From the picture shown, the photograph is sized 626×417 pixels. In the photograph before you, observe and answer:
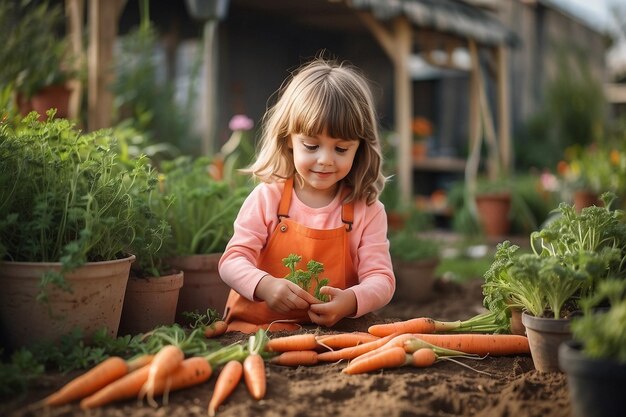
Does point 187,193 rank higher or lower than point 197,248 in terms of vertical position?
higher

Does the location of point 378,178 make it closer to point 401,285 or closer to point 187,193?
point 187,193

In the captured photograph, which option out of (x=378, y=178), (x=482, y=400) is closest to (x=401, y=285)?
(x=378, y=178)

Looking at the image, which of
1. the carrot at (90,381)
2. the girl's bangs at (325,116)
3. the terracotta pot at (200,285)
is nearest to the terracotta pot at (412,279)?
the terracotta pot at (200,285)

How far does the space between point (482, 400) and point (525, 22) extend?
11.9 metres

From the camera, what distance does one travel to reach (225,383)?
2137 mm

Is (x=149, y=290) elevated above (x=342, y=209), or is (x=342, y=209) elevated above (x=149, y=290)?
(x=342, y=209)

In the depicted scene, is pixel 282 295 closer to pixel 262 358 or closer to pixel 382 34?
pixel 262 358

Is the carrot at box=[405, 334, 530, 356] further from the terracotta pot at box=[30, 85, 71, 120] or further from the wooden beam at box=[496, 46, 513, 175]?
the wooden beam at box=[496, 46, 513, 175]

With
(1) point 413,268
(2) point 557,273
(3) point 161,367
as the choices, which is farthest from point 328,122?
(1) point 413,268

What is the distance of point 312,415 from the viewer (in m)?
1.98

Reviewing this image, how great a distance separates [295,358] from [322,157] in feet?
2.68

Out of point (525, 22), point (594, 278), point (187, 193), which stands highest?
point (525, 22)

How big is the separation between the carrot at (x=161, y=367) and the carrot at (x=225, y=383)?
14 cm

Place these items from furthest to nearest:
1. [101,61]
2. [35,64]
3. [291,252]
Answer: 1. [101,61]
2. [35,64]
3. [291,252]
